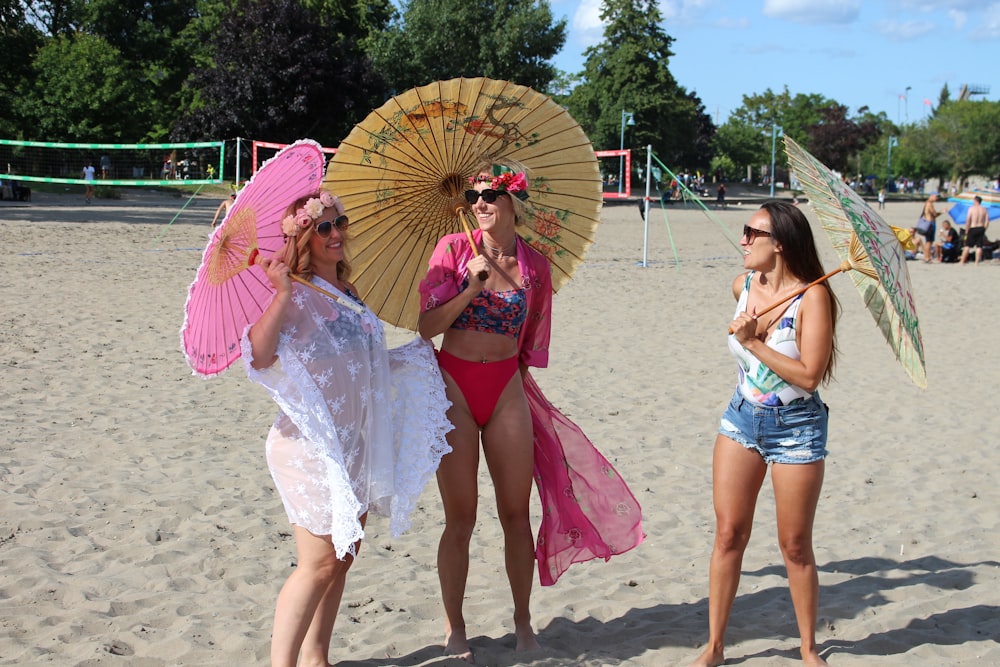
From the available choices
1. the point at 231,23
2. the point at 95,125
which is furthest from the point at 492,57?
the point at 95,125

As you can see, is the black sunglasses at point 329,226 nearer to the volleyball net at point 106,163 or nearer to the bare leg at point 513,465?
the bare leg at point 513,465

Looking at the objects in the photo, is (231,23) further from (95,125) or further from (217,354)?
(217,354)

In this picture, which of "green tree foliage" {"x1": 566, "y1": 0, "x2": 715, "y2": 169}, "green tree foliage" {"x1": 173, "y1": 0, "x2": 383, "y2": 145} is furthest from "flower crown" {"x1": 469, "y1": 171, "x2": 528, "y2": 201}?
"green tree foliage" {"x1": 566, "y1": 0, "x2": 715, "y2": 169}

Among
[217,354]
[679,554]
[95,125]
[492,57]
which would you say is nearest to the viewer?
[217,354]

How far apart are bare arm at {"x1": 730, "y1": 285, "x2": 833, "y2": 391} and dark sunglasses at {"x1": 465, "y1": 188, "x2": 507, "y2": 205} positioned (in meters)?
0.93

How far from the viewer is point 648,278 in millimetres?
15461

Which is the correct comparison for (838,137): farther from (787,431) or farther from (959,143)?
(787,431)

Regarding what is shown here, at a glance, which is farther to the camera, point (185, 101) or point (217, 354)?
point (185, 101)

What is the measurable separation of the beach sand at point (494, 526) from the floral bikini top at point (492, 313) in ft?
4.00

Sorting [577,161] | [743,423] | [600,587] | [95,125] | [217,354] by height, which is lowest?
[600,587]

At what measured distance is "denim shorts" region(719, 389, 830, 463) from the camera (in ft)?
10.5

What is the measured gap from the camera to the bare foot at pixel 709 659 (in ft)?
11.3

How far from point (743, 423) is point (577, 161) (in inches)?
47.9

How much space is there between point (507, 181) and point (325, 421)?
108 cm
